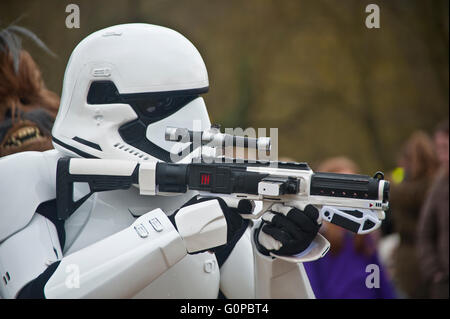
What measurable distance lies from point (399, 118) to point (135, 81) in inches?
243

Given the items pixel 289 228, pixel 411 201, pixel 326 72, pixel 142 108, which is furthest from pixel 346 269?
pixel 326 72

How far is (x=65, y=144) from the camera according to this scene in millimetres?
2188

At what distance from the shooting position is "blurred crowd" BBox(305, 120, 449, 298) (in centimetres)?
363

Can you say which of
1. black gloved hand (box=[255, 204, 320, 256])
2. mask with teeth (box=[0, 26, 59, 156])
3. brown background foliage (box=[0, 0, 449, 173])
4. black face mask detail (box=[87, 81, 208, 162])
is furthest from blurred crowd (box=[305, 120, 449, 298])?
brown background foliage (box=[0, 0, 449, 173])

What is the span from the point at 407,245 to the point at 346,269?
148 centimetres

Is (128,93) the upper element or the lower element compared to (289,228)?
upper

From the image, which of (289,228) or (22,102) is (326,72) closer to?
(22,102)

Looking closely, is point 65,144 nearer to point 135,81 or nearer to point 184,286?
point 135,81

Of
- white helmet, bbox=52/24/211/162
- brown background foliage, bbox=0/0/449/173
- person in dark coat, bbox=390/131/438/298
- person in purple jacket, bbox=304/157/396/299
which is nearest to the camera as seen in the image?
white helmet, bbox=52/24/211/162

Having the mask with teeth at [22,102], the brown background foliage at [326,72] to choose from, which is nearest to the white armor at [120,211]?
the mask with teeth at [22,102]

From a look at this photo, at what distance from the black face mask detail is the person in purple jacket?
1.68 meters

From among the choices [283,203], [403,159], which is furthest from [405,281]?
[283,203]

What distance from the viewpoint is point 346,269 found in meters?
3.63

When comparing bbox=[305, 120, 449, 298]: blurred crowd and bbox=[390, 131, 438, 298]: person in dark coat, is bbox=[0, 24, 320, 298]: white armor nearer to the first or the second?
bbox=[305, 120, 449, 298]: blurred crowd
